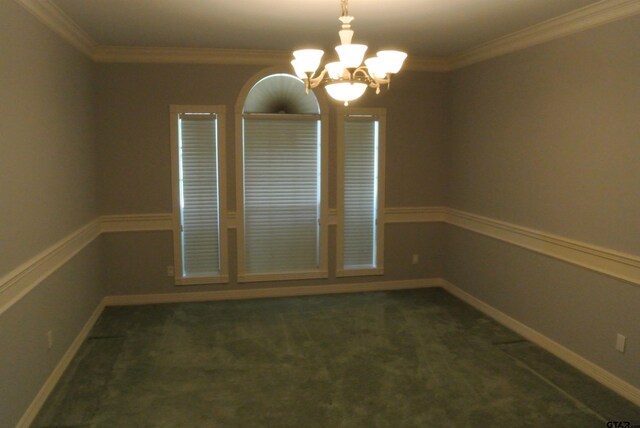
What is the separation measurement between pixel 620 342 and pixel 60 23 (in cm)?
456

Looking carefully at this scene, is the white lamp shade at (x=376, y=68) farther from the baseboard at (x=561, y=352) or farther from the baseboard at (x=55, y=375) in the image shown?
the baseboard at (x=55, y=375)

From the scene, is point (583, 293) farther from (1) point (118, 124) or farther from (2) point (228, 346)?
(1) point (118, 124)

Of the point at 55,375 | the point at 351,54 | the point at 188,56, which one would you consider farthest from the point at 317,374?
the point at 188,56

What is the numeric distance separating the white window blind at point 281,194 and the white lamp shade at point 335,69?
280 cm

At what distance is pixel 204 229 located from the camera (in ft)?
Result: 17.6

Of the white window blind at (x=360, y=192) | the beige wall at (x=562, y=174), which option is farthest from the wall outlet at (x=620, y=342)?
the white window blind at (x=360, y=192)

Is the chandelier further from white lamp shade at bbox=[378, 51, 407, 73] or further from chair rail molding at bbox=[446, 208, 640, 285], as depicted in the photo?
chair rail molding at bbox=[446, 208, 640, 285]

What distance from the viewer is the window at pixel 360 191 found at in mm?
5535

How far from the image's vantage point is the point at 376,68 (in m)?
2.65

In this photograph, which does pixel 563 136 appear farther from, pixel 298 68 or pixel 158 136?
pixel 158 136

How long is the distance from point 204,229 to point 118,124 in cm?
137

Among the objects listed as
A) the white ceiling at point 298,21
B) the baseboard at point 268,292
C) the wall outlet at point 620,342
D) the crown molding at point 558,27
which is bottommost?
the baseboard at point 268,292

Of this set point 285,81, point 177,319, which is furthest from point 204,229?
point 285,81

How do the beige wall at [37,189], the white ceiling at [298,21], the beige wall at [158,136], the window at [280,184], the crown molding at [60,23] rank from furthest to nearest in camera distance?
the window at [280,184] → the beige wall at [158,136] → the white ceiling at [298,21] → the crown molding at [60,23] → the beige wall at [37,189]
